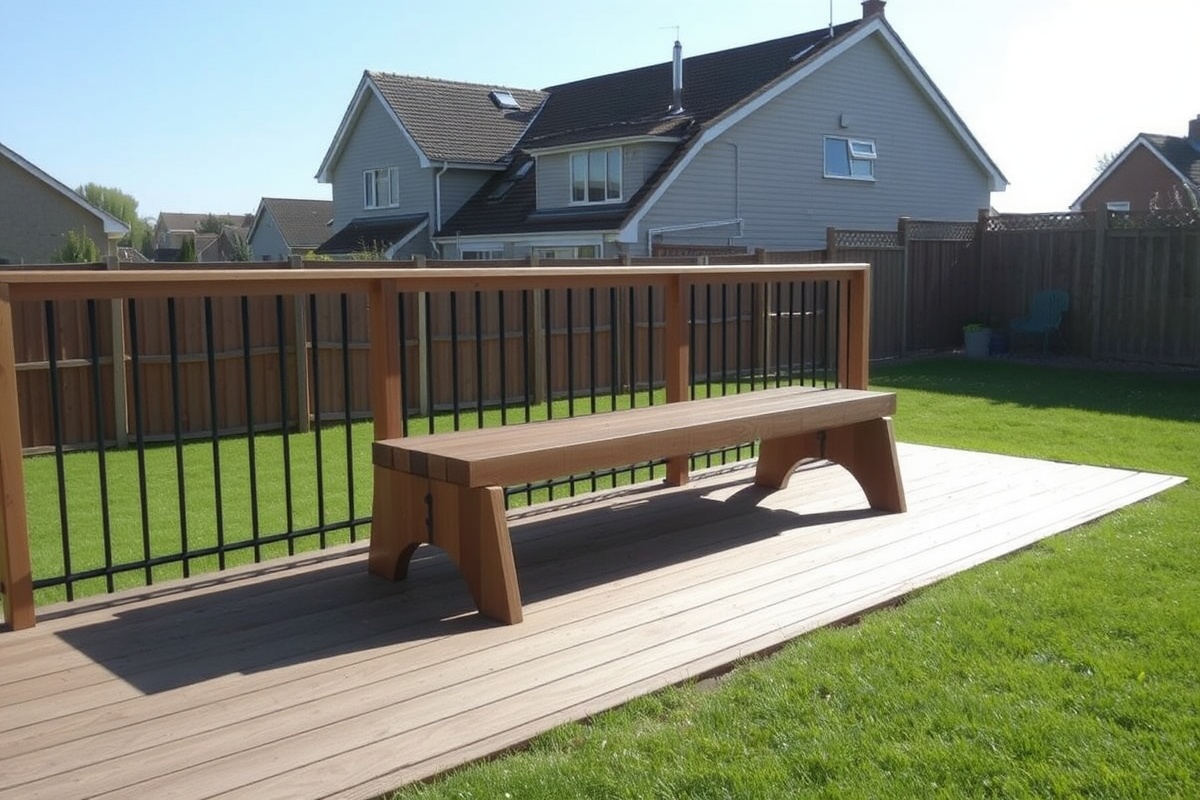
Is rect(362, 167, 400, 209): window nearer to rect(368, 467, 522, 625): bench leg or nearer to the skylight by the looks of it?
the skylight

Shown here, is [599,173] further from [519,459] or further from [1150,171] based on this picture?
[1150,171]

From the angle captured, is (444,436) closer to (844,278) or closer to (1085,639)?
(1085,639)

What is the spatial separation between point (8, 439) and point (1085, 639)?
11.9ft

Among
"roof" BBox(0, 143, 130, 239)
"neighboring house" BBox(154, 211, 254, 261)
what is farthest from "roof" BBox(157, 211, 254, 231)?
"roof" BBox(0, 143, 130, 239)

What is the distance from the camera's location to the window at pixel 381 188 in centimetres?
2973

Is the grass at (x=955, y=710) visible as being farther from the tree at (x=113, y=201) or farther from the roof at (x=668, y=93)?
the tree at (x=113, y=201)

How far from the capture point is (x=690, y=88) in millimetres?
25141

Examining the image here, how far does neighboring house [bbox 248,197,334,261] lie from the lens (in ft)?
155

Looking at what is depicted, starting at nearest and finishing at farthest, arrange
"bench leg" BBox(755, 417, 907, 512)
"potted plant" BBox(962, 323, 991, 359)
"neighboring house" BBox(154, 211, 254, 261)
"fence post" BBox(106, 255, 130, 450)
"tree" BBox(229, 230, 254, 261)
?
"bench leg" BBox(755, 417, 907, 512), "fence post" BBox(106, 255, 130, 450), "potted plant" BBox(962, 323, 991, 359), "tree" BBox(229, 230, 254, 261), "neighboring house" BBox(154, 211, 254, 261)

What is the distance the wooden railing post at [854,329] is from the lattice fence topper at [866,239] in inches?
338

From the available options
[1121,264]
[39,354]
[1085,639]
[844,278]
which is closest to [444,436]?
[1085,639]

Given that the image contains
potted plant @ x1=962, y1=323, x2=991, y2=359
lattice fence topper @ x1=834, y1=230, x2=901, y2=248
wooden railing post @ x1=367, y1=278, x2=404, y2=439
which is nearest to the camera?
wooden railing post @ x1=367, y1=278, x2=404, y2=439

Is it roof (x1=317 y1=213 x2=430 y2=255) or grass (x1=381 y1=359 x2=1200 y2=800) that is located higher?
roof (x1=317 y1=213 x2=430 y2=255)

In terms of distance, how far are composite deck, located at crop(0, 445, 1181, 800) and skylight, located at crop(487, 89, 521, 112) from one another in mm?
26364
